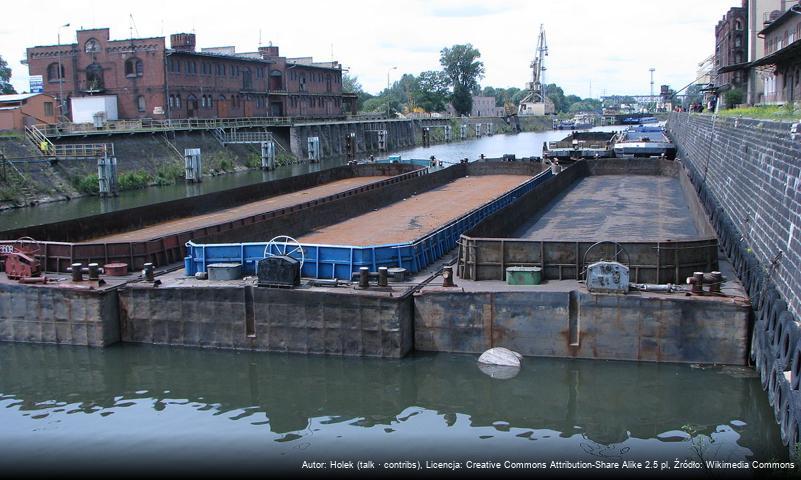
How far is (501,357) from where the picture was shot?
18234 millimetres

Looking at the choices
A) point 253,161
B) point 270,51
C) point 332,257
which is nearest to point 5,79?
point 270,51

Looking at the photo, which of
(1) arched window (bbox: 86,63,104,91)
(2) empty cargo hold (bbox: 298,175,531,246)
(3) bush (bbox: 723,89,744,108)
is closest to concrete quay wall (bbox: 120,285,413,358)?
(2) empty cargo hold (bbox: 298,175,531,246)

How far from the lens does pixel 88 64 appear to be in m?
74.9

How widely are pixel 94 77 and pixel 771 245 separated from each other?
231 feet

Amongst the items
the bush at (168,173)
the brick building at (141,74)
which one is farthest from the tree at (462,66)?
the bush at (168,173)

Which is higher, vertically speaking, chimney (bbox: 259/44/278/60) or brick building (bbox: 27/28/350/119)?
chimney (bbox: 259/44/278/60)

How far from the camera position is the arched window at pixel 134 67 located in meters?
74.4

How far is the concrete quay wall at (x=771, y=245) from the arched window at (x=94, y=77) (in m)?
63.7

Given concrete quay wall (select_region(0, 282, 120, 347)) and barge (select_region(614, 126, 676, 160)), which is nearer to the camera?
concrete quay wall (select_region(0, 282, 120, 347))

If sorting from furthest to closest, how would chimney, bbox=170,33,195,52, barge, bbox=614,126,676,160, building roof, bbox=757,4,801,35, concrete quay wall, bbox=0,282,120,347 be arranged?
chimney, bbox=170,33,195,52
barge, bbox=614,126,676,160
building roof, bbox=757,4,801,35
concrete quay wall, bbox=0,282,120,347

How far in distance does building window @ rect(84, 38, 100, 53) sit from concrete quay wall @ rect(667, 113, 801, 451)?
6428cm

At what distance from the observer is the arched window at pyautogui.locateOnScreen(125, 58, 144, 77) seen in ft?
244

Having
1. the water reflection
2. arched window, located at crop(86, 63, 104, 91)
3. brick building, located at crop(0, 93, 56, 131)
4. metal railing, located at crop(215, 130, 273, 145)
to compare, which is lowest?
the water reflection

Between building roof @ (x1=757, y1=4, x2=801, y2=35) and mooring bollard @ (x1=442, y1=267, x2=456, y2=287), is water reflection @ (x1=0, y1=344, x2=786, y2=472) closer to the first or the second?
mooring bollard @ (x1=442, y1=267, x2=456, y2=287)
